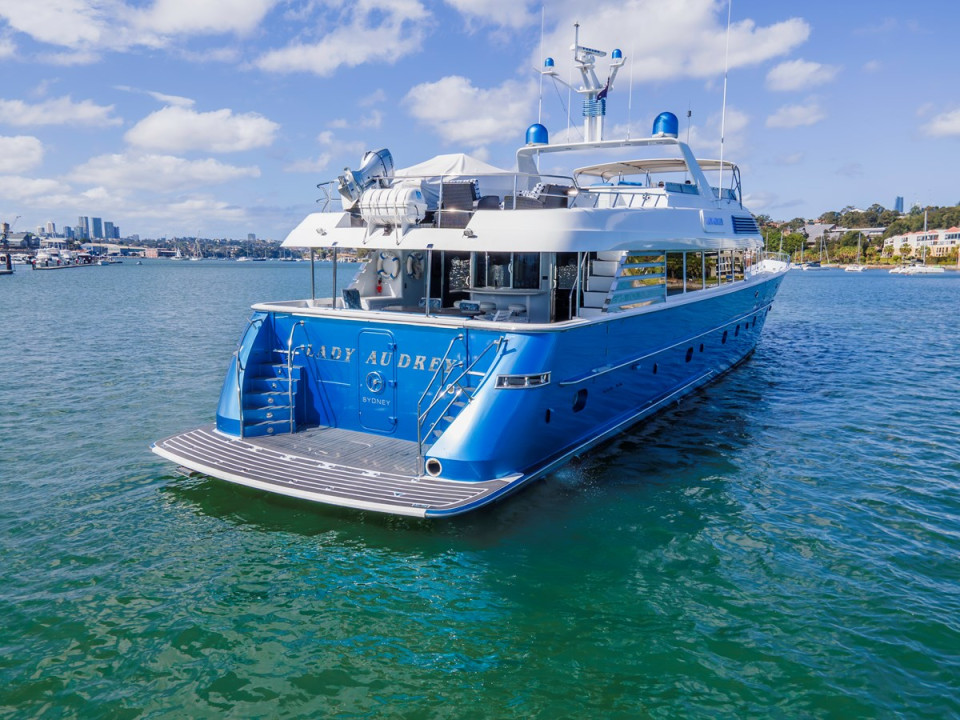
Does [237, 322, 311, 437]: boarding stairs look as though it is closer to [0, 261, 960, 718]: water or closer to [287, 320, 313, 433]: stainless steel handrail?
[287, 320, 313, 433]: stainless steel handrail

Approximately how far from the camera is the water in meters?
4.99

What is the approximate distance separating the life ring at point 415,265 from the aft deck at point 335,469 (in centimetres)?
302

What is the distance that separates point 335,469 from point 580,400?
11.5 ft

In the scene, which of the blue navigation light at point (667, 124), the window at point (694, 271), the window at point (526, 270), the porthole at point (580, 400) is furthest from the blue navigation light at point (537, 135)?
the porthole at point (580, 400)

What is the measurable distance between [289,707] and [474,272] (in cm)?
665

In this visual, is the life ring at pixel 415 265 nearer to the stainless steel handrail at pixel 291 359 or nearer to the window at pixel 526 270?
the window at pixel 526 270

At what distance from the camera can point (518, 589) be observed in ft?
20.9

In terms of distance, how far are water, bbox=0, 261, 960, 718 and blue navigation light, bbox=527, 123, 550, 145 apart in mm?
7129

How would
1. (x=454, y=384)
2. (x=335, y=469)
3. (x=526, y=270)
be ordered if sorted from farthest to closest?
1. (x=526, y=270)
2. (x=454, y=384)
3. (x=335, y=469)

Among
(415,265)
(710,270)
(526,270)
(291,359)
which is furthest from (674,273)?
(291,359)

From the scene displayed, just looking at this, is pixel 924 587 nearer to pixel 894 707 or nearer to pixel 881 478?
pixel 894 707

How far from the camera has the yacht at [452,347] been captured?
766 cm

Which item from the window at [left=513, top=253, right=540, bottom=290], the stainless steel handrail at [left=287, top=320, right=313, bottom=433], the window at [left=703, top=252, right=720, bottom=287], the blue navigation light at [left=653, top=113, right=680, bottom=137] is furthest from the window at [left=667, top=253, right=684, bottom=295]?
the stainless steel handrail at [left=287, top=320, right=313, bottom=433]

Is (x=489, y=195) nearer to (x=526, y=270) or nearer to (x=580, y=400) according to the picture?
(x=526, y=270)
